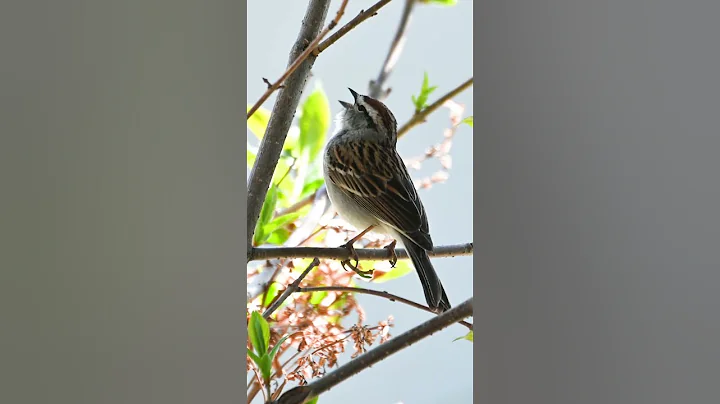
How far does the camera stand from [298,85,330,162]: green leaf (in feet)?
3.82

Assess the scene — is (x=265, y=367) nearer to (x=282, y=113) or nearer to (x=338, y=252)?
(x=338, y=252)

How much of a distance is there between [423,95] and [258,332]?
0.51m

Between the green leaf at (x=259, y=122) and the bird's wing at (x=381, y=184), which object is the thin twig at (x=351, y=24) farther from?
the bird's wing at (x=381, y=184)

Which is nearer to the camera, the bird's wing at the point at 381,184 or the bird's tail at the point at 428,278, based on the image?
the bird's tail at the point at 428,278

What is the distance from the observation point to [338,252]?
108 centimetres

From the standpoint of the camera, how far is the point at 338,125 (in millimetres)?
1340

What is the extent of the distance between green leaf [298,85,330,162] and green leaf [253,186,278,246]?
16cm

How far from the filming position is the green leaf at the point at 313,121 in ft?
3.82

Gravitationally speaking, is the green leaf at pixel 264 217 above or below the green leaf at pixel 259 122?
below

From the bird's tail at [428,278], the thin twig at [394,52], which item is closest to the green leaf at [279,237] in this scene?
the bird's tail at [428,278]
